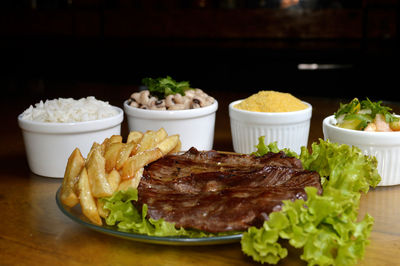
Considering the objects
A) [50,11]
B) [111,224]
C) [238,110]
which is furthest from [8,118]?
[50,11]

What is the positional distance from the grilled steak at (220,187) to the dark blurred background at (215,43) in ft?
9.95

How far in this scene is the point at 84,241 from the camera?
149 cm

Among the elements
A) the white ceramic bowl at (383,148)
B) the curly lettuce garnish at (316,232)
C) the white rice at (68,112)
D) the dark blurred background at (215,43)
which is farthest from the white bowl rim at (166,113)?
the dark blurred background at (215,43)

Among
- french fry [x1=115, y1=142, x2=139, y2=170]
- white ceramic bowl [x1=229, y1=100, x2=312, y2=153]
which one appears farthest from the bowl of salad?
french fry [x1=115, y1=142, x2=139, y2=170]

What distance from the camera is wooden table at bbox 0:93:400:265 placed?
1370 mm

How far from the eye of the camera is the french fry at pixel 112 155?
1658 mm

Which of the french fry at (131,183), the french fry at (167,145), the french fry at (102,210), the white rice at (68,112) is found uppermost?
the white rice at (68,112)

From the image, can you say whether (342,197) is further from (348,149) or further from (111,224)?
(111,224)

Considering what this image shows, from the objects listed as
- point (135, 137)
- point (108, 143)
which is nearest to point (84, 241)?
point (108, 143)

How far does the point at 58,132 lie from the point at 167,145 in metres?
0.49

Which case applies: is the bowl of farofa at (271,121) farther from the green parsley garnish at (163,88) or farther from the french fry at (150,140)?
the french fry at (150,140)

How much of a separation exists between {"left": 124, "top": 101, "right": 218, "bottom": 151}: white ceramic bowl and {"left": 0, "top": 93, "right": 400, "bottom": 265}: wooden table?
1.63ft

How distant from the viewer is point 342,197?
1361 millimetres

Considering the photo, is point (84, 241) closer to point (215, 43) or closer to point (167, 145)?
point (167, 145)
